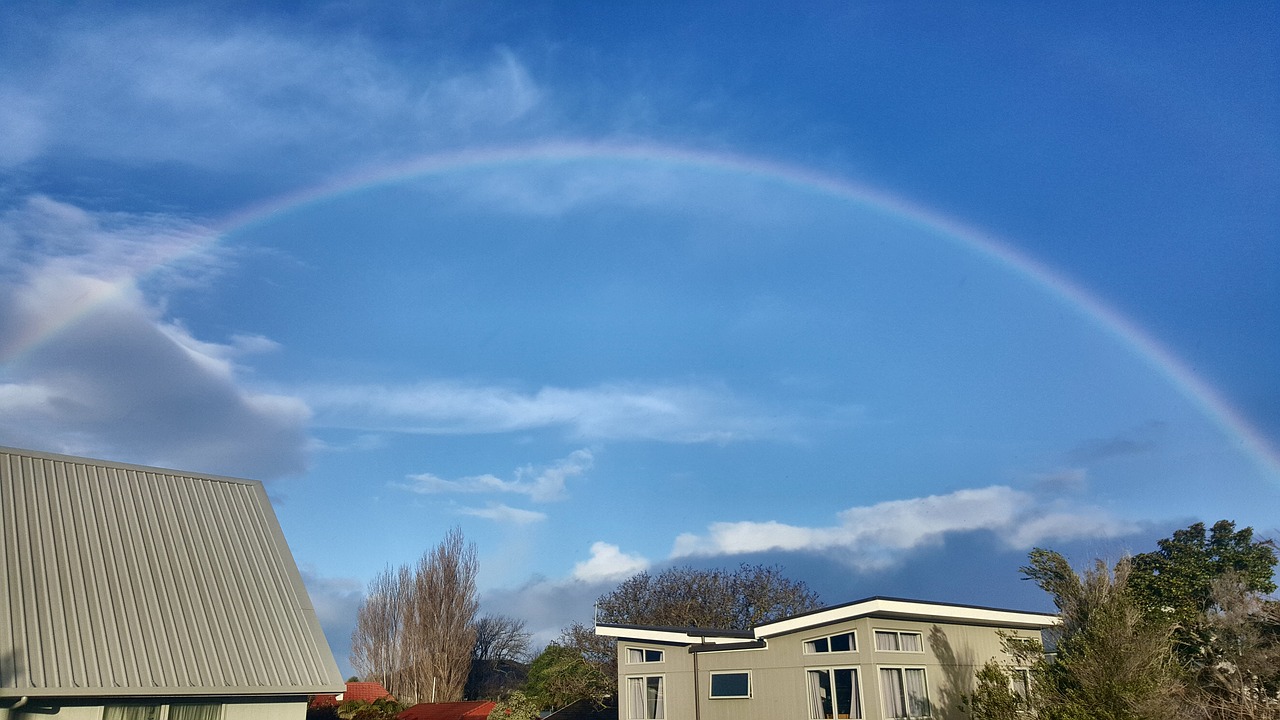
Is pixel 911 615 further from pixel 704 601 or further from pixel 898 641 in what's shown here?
pixel 704 601

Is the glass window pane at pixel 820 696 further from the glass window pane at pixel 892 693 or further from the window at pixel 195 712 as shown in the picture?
the window at pixel 195 712

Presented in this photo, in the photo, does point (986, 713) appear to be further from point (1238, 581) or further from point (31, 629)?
point (31, 629)

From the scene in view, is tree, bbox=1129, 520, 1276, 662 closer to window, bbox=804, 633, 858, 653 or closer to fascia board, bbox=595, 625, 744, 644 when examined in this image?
window, bbox=804, 633, 858, 653

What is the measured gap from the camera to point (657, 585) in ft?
196

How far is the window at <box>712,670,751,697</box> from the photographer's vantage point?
84.1ft

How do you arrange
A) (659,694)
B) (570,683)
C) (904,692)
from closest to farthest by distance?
(904,692) < (659,694) < (570,683)

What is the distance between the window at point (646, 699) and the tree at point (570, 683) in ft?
57.6

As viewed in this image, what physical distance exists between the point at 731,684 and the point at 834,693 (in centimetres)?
369

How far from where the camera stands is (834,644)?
23.6 meters

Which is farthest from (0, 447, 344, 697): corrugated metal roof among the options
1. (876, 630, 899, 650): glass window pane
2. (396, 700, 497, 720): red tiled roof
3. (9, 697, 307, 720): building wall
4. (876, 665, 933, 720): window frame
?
(396, 700, 497, 720): red tiled roof

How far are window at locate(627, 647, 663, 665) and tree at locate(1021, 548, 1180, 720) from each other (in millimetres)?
12747

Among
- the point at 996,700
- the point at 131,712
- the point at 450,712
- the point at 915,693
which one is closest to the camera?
the point at 131,712

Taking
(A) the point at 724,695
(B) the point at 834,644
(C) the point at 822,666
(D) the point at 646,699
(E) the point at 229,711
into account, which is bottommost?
(D) the point at 646,699

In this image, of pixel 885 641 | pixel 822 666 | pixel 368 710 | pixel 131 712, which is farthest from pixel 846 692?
pixel 368 710
